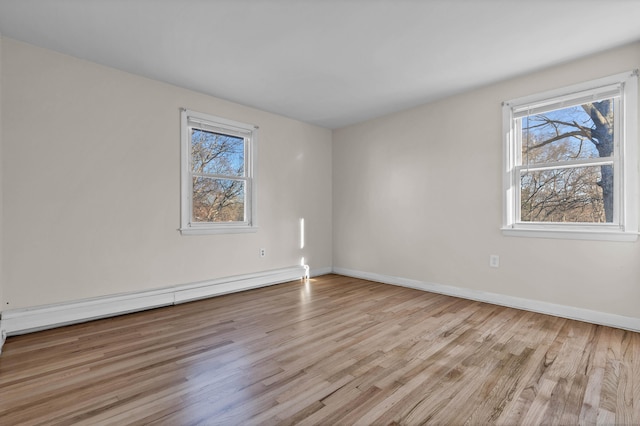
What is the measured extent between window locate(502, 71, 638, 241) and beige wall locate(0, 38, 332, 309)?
3.32 metres

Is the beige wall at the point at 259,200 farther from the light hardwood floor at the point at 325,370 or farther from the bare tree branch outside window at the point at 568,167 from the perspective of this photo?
the light hardwood floor at the point at 325,370

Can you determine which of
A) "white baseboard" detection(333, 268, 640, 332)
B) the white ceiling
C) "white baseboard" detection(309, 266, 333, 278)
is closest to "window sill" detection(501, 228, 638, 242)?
"white baseboard" detection(333, 268, 640, 332)

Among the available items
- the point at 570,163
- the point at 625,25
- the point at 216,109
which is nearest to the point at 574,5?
the point at 625,25

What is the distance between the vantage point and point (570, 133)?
302 cm

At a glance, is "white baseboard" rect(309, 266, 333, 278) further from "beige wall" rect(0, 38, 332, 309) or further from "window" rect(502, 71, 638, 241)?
"window" rect(502, 71, 638, 241)

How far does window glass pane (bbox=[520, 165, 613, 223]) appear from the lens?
2.83 meters

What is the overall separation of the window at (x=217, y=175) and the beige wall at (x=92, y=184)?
4.3 inches

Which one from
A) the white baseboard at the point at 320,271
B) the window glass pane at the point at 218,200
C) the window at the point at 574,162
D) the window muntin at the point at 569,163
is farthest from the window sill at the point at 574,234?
the window glass pane at the point at 218,200

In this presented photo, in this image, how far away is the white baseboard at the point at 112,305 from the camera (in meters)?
2.56

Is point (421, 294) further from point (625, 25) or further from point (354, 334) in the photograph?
point (625, 25)

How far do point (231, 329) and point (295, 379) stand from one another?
1.05 meters

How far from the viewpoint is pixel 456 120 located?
3.73 metres

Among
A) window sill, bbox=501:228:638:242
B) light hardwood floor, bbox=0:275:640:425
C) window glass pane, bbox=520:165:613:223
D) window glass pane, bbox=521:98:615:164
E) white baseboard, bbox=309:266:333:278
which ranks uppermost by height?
window glass pane, bbox=521:98:615:164

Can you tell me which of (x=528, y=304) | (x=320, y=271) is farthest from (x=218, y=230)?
(x=528, y=304)
